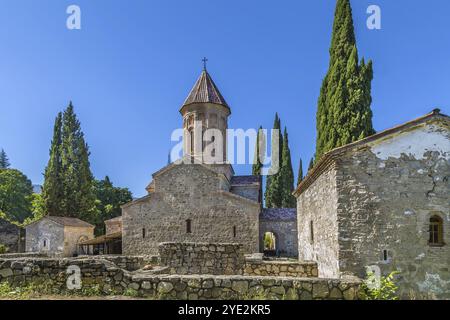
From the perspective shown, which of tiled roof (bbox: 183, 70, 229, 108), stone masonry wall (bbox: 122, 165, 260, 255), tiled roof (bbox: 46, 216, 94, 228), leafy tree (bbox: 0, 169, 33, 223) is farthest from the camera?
leafy tree (bbox: 0, 169, 33, 223)

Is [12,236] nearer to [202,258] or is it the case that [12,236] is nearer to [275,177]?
[202,258]

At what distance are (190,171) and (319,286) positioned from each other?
15675 millimetres

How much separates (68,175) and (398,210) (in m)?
30.8

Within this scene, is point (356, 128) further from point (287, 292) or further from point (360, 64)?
point (287, 292)

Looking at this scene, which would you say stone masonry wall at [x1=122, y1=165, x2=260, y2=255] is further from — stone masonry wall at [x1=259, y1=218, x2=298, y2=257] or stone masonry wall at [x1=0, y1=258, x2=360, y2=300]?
stone masonry wall at [x1=0, y1=258, x2=360, y2=300]

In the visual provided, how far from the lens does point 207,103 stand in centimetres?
2480

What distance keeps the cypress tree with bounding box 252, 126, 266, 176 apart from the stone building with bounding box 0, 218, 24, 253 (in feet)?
75.8

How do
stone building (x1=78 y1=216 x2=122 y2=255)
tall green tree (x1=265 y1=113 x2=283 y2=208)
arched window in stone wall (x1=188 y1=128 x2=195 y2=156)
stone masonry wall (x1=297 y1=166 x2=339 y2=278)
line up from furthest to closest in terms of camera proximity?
tall green tree (x1=265 y1=113 x2=283 y2=208) → arched window in stone wall (x1=188 y1=128 x2=195 y2=156) → stone building (x1=78 y1=216 x2=122 y2=255) → stone masonry wall (x1=297 y1=166 x2=339 y2=278)

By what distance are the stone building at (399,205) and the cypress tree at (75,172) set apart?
95.1ft

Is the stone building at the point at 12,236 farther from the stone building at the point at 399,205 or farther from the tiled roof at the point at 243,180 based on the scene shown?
the stone building at the point at 399,205

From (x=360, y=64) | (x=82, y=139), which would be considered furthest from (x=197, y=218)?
(x=82, y=139)

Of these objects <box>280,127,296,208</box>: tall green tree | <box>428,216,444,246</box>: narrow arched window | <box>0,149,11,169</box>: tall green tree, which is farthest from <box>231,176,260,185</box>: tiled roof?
<box>0,149,11,169</box>: tall green tree

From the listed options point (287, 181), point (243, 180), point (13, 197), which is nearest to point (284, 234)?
point (243, 180)

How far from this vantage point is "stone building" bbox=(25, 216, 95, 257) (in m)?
25.4
